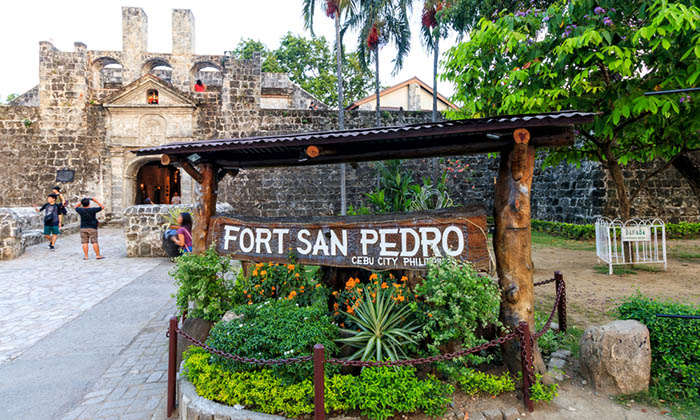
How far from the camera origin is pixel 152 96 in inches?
585

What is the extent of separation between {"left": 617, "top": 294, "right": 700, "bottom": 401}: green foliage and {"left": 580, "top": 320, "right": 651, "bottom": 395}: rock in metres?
0.12

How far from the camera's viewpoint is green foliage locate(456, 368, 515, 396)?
10.0 ft

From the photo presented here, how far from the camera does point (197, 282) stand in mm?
4012

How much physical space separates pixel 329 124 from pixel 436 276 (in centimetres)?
1297

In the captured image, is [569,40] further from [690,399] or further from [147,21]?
[147,21]

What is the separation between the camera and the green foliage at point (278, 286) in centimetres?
418

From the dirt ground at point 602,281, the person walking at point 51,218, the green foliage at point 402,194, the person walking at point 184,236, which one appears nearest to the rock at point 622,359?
the dirt ground at point 602,281

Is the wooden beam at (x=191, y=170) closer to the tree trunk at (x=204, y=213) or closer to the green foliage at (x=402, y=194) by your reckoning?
the tree trunk at (x=204, y=213)

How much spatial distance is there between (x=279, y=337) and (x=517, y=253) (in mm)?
2237

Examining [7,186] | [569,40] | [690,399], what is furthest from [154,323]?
[7,186]

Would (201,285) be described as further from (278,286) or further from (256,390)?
(256,390)

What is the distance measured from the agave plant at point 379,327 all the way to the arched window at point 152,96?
14665 millimetres

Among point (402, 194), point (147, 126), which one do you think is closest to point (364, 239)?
point (402, 194)

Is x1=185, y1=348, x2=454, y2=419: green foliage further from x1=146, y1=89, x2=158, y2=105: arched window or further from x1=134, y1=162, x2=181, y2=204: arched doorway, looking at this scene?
x1=134, y1=162, x2=181, y2=204: arched doorway
